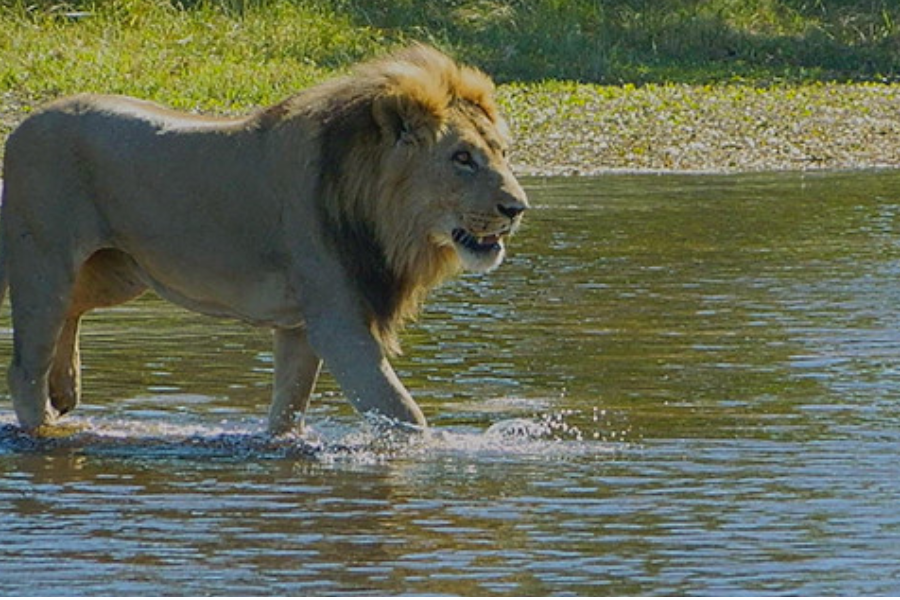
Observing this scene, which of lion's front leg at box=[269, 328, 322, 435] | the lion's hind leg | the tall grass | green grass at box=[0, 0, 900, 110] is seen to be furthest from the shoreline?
lion's front leg at box=[269, 328, 322, 435]

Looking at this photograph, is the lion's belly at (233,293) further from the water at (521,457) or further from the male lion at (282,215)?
the water at (521,457)

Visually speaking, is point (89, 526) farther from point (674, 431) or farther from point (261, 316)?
point (674, 431)

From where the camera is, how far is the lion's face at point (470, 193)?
8.75 metres

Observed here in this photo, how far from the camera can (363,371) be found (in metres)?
8.77

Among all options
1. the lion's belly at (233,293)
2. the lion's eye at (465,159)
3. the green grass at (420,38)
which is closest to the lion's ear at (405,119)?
the lion's eye at (465,159)

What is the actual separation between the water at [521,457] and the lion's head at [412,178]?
62cm

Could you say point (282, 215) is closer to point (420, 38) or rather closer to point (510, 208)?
point (510, 208)

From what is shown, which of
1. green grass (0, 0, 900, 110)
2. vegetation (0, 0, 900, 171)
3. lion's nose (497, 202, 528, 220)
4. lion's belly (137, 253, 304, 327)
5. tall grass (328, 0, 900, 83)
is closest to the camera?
lion's nose (497, 202, 528, 220)

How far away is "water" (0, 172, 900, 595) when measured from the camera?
6.96 m

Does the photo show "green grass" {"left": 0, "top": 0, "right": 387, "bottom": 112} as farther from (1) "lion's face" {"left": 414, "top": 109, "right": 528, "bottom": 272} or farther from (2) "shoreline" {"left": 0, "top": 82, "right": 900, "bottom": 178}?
(1) "lion's face" {"left": 414, "top": 109, "right": 528, "bottom": 272}

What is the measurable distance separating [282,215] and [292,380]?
663 mm

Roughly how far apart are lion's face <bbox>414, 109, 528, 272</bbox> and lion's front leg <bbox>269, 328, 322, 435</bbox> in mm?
770

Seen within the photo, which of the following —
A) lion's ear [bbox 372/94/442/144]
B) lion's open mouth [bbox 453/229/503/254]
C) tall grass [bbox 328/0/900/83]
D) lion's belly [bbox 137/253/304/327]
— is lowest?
tall grass [bbox 328/0/900/83]

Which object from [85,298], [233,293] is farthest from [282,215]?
[85,298]
